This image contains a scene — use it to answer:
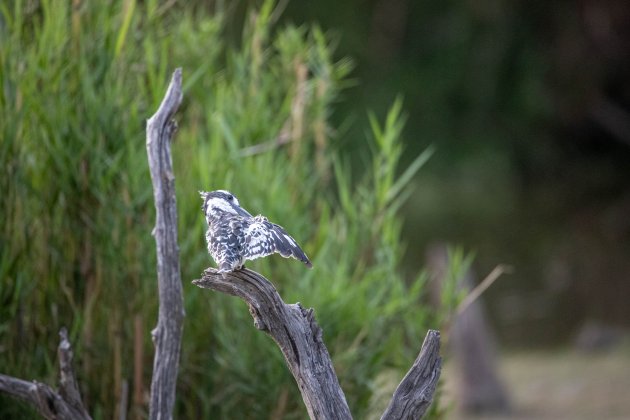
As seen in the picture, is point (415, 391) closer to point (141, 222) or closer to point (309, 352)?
point (309, 352)

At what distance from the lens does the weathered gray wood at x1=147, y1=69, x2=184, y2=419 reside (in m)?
1.94

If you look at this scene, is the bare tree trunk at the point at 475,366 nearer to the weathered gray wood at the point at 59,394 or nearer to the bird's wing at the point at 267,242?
the weathered gray wood at the point at 59,394

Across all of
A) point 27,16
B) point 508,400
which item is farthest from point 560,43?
point 27,16

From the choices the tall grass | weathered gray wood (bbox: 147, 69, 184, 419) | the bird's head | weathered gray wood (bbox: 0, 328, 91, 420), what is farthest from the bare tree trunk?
the bird's head

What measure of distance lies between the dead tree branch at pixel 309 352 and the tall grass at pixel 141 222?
0.79 meters

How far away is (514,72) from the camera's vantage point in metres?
7.14

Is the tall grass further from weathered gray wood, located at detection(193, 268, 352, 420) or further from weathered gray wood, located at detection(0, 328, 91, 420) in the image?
weathered gray wood, located at detection(193, 268, 352, 420)

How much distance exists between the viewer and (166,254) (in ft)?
6.46

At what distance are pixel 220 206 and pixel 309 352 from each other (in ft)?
0.93

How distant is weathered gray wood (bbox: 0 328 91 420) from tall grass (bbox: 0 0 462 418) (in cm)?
37

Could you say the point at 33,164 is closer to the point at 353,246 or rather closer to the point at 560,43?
the point at 353,246

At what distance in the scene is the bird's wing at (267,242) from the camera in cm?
156

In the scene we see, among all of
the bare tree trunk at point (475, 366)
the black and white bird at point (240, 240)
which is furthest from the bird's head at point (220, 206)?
the bare tree trunk at point (475, 366)

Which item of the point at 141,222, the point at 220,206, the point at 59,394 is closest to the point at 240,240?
the point at 220,206
